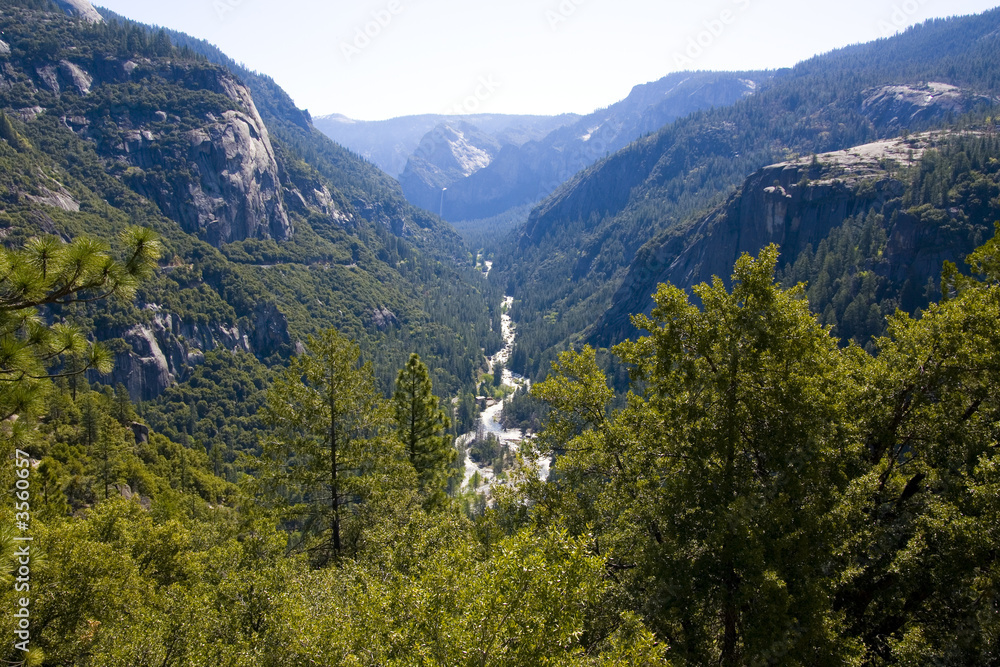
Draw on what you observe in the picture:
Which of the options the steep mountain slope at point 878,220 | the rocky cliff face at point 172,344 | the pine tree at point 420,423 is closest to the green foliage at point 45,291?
the pine tree at point 420,423

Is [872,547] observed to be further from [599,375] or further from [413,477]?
[413,477]

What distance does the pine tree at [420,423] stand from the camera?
31328 mm

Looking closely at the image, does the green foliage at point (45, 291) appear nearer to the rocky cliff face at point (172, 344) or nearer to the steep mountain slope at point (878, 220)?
the steep mountain slope at point (878, 220)

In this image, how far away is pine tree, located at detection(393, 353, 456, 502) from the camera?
103 ft

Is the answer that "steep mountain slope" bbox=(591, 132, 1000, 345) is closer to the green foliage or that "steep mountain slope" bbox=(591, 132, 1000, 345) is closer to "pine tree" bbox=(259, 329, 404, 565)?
"pine tree" bbox=(259, 329, 404, 565)

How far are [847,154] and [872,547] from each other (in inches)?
9351

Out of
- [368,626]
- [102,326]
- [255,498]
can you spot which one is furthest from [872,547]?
[102,326]

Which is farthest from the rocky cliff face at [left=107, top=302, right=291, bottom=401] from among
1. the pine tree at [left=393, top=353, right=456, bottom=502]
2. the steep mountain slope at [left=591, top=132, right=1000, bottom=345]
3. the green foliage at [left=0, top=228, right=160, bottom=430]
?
the green foliage at [left=0, top=228, right=160, bottom=430]

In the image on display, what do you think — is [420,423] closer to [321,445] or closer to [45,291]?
[321,445]

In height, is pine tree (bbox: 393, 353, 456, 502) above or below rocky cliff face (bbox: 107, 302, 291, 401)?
above

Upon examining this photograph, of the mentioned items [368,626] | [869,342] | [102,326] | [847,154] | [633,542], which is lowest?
[869,342]

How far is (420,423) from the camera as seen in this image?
3231cm

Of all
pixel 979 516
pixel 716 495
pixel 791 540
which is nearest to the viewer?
pixel 979 516

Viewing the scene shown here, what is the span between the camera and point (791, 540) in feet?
37.9
